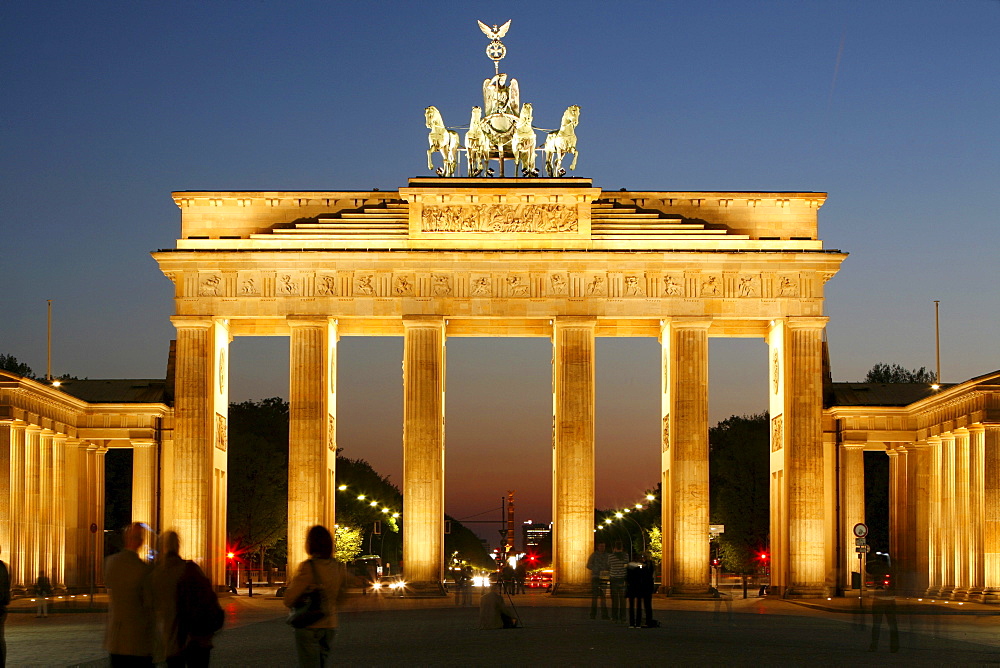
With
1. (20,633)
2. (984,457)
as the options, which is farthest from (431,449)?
(20,633)

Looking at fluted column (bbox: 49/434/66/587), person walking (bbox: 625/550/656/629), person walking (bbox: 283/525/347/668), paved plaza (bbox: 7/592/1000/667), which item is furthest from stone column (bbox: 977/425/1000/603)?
person walking (bbox: 283/525/347/668)

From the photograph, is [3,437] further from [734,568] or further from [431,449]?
[734,568]

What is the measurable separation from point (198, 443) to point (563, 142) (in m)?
19.8

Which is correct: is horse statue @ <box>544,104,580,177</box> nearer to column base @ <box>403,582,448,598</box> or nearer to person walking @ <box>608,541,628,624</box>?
column base @ <box>403,582,448,598</box>

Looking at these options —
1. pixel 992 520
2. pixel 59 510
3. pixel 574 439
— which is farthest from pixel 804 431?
pixel 59 510

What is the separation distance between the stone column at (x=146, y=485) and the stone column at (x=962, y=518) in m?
32.3

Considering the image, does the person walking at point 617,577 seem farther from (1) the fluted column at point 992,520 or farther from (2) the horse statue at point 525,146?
(2) the horse statue at point 525,146

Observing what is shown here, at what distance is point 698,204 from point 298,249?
668 inches

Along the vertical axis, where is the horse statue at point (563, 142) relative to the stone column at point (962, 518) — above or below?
above

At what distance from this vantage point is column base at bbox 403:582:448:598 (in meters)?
59.8

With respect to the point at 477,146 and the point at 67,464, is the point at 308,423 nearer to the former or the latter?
the point at 67,464

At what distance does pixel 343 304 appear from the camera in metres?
61.7

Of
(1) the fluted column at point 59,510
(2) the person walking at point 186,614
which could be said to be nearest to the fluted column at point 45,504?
(1) the fluted column at point 59,510

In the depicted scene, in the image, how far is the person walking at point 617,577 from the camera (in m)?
36.8
